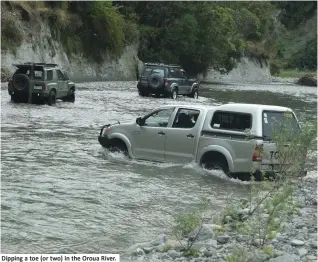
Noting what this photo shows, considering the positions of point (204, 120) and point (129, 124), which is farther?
point (129, 124)

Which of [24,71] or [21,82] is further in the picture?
[24,71]

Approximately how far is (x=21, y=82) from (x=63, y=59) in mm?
19194

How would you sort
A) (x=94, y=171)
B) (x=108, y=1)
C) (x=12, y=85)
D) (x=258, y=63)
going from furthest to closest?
(x=258, y=63)
(x=108, y=1)
(x=12, y=85)
(x=94, y=171)

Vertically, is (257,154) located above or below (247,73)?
below

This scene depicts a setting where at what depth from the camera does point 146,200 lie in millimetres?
10172

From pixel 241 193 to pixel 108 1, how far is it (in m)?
41.6

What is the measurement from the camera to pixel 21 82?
85.0 ft

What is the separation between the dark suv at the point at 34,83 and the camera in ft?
84.9

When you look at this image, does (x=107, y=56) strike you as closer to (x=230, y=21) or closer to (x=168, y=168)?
(x=230, y=21)

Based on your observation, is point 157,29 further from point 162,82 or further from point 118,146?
point 118,146

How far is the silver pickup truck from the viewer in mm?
11672

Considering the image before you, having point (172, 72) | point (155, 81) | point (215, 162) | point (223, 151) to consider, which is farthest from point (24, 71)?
point (223, 151)

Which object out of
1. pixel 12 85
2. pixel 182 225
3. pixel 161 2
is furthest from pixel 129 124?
pixel 161 2

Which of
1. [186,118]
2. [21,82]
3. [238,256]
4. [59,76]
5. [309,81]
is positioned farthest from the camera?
[309,81]
